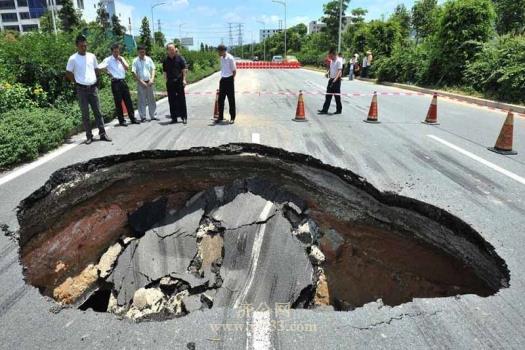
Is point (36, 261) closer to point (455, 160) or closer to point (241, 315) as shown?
point (241, 315)

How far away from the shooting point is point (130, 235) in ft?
19.0

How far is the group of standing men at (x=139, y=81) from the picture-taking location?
650 cm

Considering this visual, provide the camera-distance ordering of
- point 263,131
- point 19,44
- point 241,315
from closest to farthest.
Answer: point 241,315 → point 263,131 → point 19,44

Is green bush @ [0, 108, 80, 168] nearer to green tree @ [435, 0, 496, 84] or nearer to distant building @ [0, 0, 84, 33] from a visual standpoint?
green tree @ [435, 0, 496, 84]

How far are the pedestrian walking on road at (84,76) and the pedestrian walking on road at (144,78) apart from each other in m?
1.91

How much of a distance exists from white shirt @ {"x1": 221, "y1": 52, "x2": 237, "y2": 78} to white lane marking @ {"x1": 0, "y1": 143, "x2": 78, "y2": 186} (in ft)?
11.2

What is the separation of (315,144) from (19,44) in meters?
7.29

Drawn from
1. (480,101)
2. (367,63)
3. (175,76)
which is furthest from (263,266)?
(367,63)

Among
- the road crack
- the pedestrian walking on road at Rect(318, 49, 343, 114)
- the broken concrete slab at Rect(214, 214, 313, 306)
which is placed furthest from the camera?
the pedestrian walking on road at Rect(318, 49, 343, 114)

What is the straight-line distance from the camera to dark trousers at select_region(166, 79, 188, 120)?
8.41 m

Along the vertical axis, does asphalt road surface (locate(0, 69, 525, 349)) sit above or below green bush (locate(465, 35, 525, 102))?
below

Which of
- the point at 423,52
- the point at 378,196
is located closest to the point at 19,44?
the point at 378,196

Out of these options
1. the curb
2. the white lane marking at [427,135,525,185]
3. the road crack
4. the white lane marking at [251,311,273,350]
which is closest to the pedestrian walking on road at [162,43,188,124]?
the white lane marking at [427,135,525,185]

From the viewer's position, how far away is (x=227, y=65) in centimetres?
809
